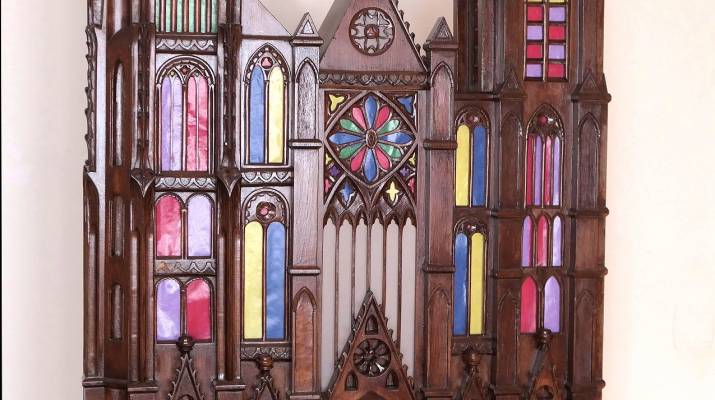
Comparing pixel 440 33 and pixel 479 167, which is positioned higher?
pixel 440 33

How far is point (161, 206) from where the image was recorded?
383 cm

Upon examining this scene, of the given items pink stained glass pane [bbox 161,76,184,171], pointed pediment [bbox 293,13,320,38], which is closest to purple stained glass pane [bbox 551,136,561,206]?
pointed pediment [bbox 293,13,320,38]

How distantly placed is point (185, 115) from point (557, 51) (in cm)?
129

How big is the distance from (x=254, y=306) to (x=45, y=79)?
117 centimetres

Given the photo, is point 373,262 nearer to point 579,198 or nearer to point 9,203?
point 579,198

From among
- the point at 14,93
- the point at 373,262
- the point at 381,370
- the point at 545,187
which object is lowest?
the point at 381,370

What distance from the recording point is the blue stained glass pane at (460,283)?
405 cm

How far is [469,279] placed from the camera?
4.06 m

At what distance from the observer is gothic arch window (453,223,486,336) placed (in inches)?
159

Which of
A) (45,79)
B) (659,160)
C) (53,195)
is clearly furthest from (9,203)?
(659,160)

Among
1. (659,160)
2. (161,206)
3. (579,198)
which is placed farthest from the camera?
(659,160)

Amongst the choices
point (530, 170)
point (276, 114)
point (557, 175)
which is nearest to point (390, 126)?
point (276, 114)

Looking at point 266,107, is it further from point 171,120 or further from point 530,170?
point 530,170

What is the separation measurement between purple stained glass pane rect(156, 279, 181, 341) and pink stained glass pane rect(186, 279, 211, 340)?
0.04 meters
